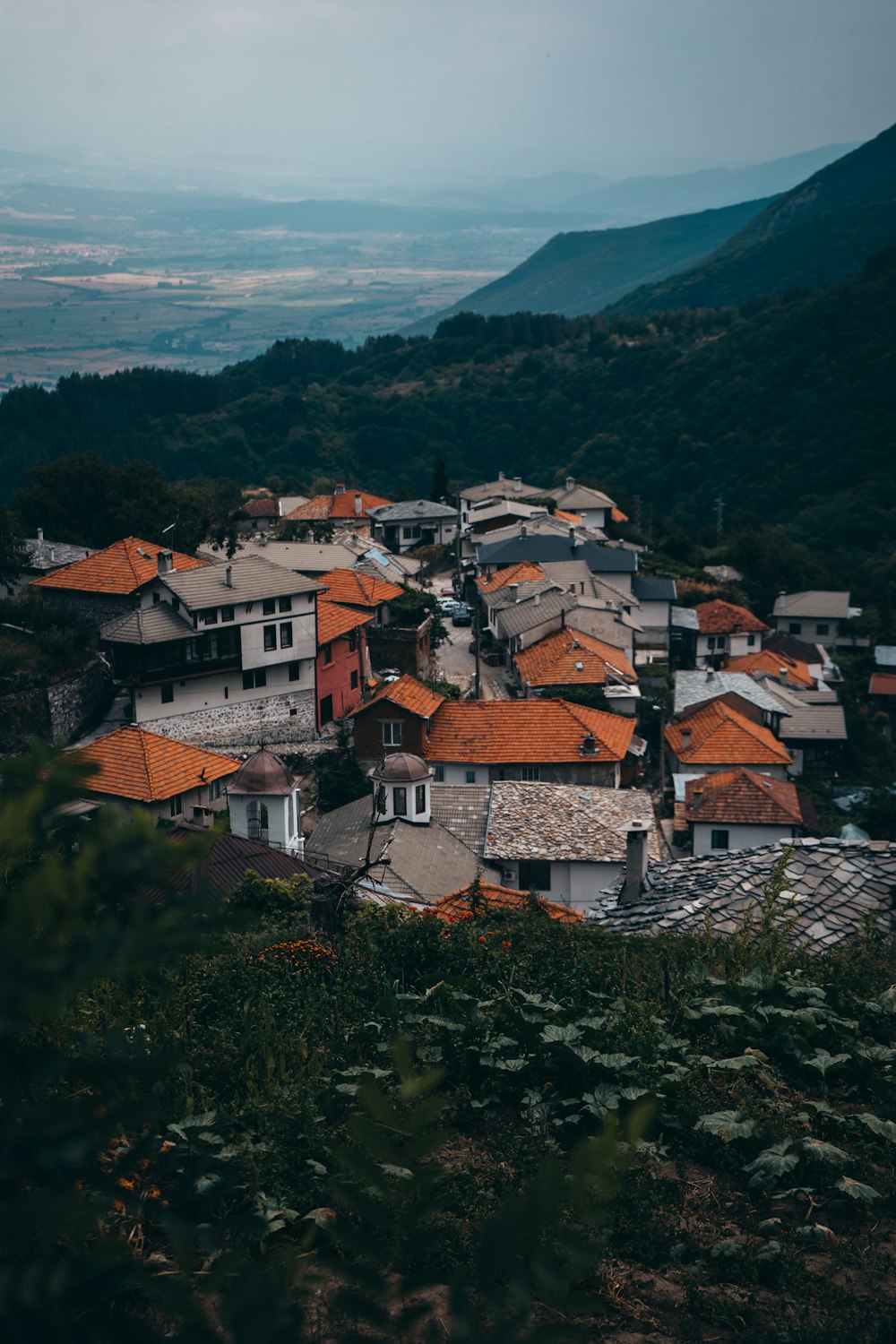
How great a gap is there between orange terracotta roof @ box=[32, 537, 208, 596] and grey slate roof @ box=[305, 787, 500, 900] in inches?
351

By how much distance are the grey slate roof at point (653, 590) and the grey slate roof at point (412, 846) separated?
948 inches

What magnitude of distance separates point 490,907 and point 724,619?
3882 centimetres

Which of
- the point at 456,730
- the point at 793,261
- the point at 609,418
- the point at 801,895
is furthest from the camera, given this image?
the point at 793,261

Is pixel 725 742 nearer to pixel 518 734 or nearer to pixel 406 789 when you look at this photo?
pixel 518 734

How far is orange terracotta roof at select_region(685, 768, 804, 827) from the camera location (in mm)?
28938

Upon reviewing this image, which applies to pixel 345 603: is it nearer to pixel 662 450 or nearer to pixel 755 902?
pixel 755 902

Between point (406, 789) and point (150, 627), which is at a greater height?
point (150, 627)

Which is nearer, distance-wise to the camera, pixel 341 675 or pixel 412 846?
pixel 412 846

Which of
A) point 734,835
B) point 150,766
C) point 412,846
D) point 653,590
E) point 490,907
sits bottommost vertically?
point 734,835

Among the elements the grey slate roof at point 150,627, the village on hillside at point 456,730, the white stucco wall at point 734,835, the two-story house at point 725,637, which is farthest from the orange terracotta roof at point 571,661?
the grey slate roof at point 150,627

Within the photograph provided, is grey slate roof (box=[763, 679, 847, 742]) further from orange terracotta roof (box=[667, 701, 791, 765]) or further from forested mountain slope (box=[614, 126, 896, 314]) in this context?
forested mountain slope (box=[614, 126, 896, 314])

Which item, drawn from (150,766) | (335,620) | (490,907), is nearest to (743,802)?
(335,620)

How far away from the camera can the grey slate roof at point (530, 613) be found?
40281mm

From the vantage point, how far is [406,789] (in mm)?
24734
